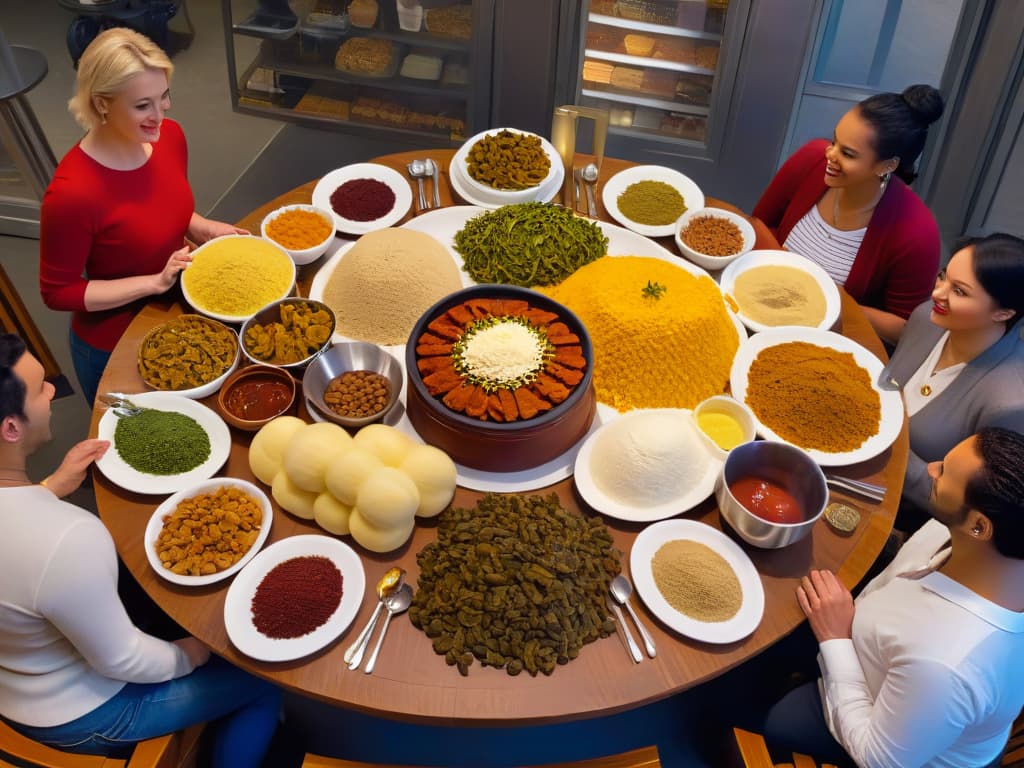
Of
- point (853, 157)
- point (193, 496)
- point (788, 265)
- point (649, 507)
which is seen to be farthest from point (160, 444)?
point (853, 157)

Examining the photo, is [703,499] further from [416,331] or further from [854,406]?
[416,331]

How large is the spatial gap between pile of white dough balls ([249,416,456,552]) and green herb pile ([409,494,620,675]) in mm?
107

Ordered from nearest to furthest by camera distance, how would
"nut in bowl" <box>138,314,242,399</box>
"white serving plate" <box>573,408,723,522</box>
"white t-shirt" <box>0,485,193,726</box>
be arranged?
1. "white t-shirt" <box>0,485,193,726</box>
2. "white serving plate" <box>573,408,723,522</box>
3. "nut in bowl" <box>138,314,242,399</box>

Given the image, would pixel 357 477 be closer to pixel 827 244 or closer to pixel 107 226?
pixel 107 226

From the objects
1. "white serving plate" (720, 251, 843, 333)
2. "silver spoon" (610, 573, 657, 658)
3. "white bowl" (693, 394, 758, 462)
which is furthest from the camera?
"white serving plate" (720, 251, 843, 333)

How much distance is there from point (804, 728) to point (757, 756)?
248mm

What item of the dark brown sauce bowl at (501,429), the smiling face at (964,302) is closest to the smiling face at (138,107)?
the dark brown sauce bowl at (501,429)

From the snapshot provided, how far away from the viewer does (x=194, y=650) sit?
2.09 meters

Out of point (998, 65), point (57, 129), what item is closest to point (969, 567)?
point (998, 65)

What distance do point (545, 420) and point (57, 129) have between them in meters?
4.62

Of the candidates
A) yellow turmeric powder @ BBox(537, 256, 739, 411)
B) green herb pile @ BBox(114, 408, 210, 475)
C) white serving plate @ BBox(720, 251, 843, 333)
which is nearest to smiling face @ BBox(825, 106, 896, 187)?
white serving plate @ BBox(720, 251, 843, 333)

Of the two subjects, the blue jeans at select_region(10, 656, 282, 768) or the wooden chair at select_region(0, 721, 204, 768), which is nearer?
the wooden chair at select_region(0, 721, 204, 768)

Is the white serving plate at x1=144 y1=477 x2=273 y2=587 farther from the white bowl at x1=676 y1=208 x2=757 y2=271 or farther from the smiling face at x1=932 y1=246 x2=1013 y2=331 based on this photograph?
the smiling face at x1=932 y1=246 x2=1013 y2=331

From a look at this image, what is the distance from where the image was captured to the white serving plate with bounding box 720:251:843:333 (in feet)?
9.06
